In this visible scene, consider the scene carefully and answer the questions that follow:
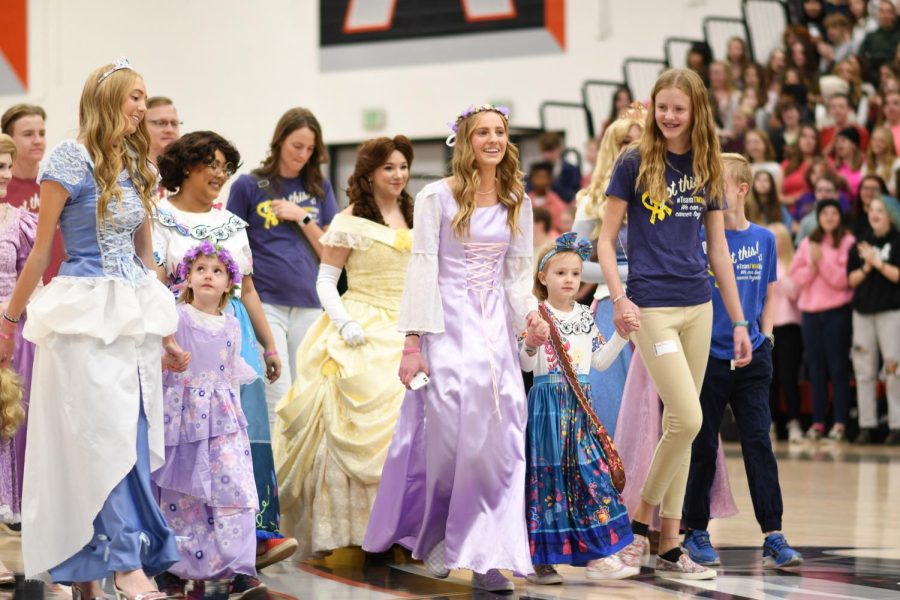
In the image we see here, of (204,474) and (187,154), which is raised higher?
(187,154)

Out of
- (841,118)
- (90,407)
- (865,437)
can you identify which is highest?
(841,118)

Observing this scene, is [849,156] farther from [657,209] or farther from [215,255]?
[215,255]

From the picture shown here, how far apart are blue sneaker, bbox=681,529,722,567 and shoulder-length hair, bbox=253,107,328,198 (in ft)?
7.48

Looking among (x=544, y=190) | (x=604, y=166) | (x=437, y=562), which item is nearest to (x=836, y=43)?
(x=544, y=190)

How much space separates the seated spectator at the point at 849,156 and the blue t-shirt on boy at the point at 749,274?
19.0 ft

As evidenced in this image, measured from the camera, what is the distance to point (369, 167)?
226 inches

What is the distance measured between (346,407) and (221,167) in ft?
3.50

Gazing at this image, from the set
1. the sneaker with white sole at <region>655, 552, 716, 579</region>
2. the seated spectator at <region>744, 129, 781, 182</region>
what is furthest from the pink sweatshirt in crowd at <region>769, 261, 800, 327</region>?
the sneaker with white sole at <region>655, 552, 716, 579</region>

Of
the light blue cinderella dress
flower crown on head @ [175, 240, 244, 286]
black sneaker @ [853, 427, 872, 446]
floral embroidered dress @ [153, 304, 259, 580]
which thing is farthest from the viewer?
black sneaker @ [853, 427, 872, 446]

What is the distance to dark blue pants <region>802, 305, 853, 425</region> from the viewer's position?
1065 centimetres

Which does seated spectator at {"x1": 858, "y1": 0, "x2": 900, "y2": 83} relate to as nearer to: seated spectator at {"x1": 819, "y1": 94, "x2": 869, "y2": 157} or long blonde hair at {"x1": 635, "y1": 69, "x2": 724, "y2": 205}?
seated spectator at {"x1": 819, "y1": 94, "x2": 869, "y2": 157}

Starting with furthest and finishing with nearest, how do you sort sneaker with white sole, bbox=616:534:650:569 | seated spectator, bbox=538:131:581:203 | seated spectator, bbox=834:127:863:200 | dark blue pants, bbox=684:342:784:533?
1. seated spectator, bbox=538:131:581:203
2. seated spectator, bbox=834:127:863:200
3. dark blue pants, bbox=684:342:784:533
4. sneaker with white sole, bbox=616:534:650:569

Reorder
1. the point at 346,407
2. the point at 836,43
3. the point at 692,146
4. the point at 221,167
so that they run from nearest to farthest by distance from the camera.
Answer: the point at 692,146 < the point at 221,167 < the point at 346,407 < the point at 836,43

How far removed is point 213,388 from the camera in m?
4.68
